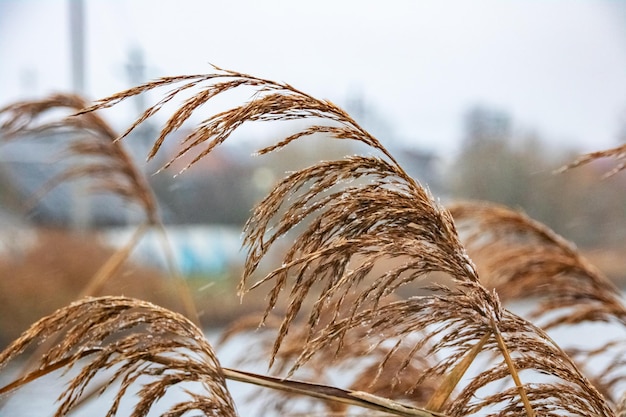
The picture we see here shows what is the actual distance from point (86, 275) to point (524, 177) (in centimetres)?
144

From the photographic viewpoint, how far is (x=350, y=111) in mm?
2174

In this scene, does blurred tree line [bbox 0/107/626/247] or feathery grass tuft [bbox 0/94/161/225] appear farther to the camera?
blurred tree line [bbox 0/107/626/247]

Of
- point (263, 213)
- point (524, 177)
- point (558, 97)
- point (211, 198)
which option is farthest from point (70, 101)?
point (558, 97)

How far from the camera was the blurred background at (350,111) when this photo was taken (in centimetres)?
223

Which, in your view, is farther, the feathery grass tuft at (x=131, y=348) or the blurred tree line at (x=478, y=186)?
the blurred tree line at (x=478, y=186)

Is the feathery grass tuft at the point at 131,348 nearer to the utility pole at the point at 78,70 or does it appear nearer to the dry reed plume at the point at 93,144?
the dry reed plume at the point at 93,144

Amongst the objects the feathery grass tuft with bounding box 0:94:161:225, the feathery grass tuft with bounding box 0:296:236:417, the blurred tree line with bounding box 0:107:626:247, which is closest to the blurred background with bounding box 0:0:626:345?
the blurred tree line with bounding box 0:107:626:247

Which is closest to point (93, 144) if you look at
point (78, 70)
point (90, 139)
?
point (90, 139)

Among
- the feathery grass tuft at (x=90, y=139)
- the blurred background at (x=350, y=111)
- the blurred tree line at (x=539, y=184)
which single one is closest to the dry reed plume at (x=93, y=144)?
the feathery grass tuft at (x=90, y=139)

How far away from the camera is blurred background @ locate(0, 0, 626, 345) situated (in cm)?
223

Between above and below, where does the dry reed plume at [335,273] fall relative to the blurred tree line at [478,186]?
above

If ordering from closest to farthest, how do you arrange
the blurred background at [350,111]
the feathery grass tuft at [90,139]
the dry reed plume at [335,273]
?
the dry reed plume at [335,273] < the feathery grass tuft at [90,139] < the blurred background at [350,111]

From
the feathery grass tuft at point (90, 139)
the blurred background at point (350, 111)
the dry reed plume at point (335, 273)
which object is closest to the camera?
the dry reed plume at point (335, 273)

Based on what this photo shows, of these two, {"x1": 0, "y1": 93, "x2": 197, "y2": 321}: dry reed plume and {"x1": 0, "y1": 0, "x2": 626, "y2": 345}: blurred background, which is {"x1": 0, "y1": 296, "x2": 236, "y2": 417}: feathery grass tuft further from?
{"x1": 0, "y1": 0, "x2": 626, "y2": 345}: blurred background
